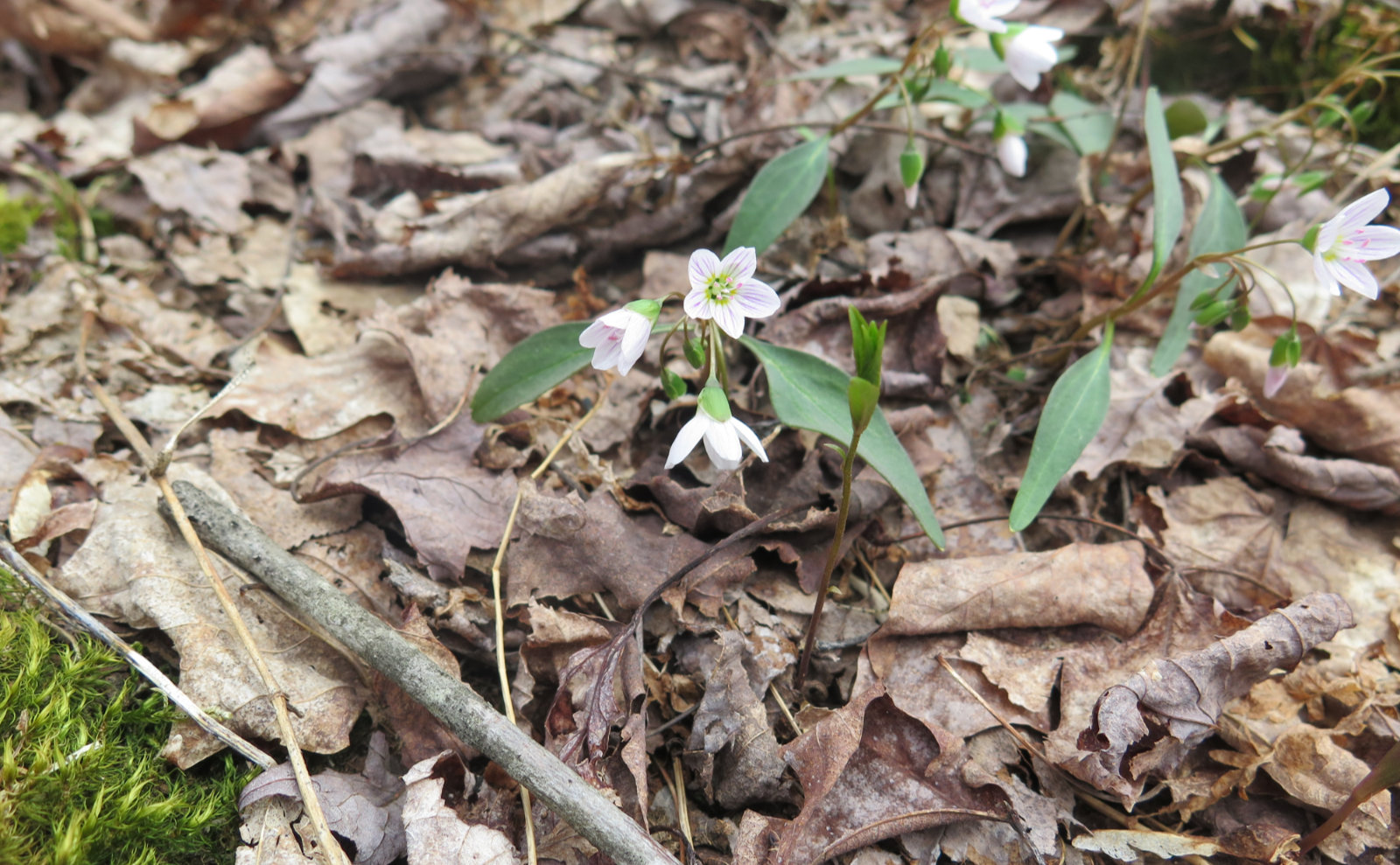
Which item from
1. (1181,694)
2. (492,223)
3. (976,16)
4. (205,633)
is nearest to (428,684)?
(205,633)

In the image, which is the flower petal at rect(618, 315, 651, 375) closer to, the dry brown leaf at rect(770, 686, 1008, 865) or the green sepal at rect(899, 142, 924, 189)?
the dry brown leaf at rect(770, 686, 1008, 865)

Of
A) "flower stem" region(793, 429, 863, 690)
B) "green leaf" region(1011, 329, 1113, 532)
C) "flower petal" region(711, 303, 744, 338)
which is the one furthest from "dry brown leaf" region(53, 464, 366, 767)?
"green leaf" region(1011, 329, 1113, 532)

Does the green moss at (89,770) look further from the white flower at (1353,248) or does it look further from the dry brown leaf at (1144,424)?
the white flower at (1353,248)

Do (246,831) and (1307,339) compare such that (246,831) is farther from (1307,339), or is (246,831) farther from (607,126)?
(1307,339)

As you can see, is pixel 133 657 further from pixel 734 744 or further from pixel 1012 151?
pixel 1012 151

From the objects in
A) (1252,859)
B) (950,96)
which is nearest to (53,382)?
(950,96)

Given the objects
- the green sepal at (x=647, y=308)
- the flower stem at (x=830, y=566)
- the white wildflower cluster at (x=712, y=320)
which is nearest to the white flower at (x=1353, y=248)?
the flower stem at (x=830, y=566)
